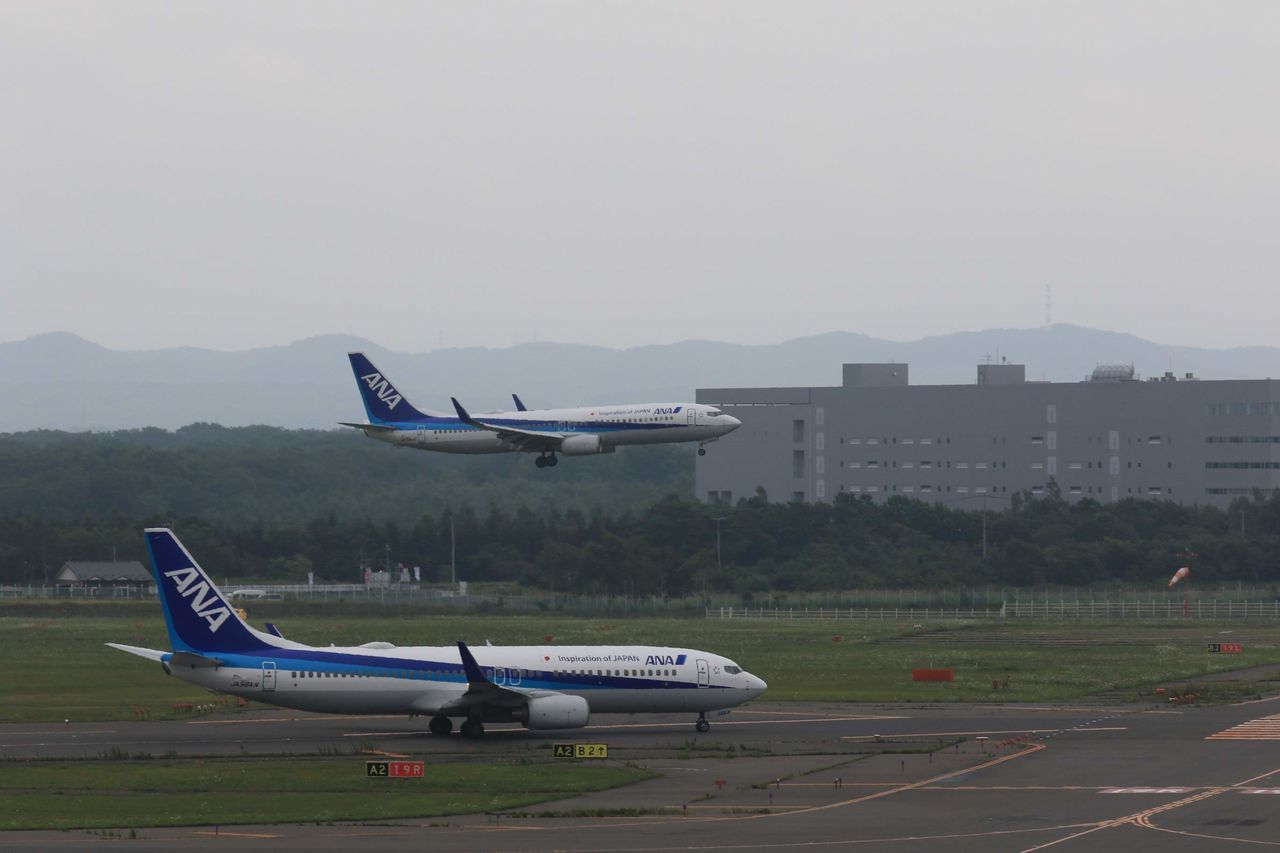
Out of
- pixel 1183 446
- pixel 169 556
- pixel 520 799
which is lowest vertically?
pixel 520 799

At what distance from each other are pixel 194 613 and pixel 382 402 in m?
35.4

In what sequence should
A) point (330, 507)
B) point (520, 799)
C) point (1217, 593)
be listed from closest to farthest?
point (520, 799), point (1217, 593), point (330, 507)

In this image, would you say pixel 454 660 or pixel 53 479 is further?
pixel 53 479

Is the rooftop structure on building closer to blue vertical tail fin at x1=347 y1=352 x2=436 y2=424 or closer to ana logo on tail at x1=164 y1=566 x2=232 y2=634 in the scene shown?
blue vertical tail fin at x1=347 y1=352 x2=436 y2=424

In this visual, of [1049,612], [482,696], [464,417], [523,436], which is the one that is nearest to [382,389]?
[464,417]

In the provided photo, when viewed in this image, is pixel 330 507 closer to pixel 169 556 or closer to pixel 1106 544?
pixel 1106 544

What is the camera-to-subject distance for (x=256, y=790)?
4875 cm

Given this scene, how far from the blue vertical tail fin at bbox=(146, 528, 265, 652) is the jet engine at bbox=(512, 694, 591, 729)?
9.00m

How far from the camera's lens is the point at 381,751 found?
189 feet

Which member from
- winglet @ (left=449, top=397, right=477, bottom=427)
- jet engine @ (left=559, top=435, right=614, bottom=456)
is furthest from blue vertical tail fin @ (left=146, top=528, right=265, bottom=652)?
jet engine @ (left=559, top=435, right=614, bottom=456)

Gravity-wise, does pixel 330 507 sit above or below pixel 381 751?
above

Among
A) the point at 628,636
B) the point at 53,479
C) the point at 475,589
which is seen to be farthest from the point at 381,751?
the point at 53,479

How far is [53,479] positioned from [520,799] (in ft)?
509

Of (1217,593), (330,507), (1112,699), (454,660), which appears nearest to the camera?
(454,660)
